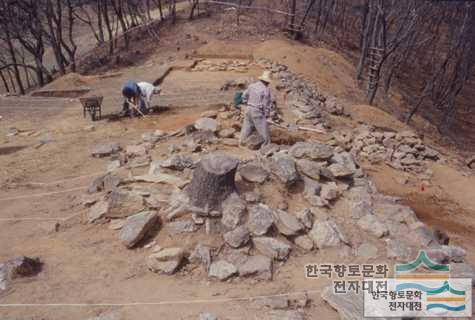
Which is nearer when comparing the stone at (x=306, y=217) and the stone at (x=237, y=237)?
the stone at (x=237, y=237)

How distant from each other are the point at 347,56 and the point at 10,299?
1938 cm

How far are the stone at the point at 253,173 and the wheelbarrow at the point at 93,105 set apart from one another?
5.07 meters

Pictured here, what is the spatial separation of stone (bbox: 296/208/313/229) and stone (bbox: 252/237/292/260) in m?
0.40

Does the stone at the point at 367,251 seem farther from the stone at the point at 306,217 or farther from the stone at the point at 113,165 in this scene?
the stone at the point at 113,165

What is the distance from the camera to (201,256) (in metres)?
4.14

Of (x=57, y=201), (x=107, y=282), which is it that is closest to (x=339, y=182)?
(x=107, y=282)

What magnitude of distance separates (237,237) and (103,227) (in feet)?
5.39

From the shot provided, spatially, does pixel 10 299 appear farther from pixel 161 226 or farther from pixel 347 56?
pixel 347 56

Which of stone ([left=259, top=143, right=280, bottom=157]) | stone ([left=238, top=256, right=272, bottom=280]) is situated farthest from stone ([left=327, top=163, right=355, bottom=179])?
stone ([left=238, top=256, right=272, bottom=280])

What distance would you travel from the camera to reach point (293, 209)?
492cm

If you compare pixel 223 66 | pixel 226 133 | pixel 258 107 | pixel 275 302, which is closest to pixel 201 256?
pixel 275 302

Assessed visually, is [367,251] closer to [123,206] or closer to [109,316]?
[109,316]

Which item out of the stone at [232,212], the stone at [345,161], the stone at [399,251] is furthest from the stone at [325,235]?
the stone at [345,161]

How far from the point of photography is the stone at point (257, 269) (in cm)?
399
